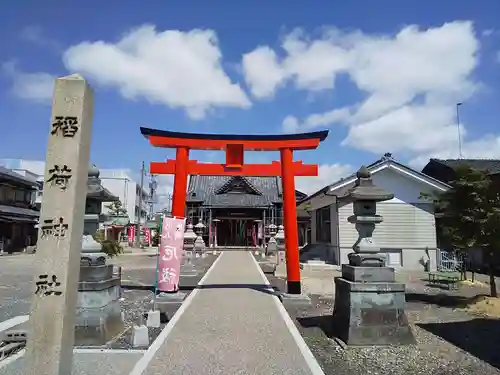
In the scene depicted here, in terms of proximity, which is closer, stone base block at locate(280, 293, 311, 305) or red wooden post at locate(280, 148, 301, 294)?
stone base block at locate(280, 293, 311, 305)

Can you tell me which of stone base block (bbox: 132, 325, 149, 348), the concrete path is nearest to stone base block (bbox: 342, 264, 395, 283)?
the concrete path

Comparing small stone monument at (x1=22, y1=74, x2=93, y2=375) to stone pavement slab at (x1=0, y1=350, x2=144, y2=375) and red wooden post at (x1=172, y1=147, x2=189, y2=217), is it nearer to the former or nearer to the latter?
stone pavement slab at (x1=0, y1=350, x2=144, y2=375)

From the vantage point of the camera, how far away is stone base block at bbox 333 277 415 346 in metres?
7.24

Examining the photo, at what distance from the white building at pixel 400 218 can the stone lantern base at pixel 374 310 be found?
13478 millimetres

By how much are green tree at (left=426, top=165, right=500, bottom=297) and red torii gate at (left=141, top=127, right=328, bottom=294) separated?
4189 mm

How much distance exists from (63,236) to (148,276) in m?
15.9

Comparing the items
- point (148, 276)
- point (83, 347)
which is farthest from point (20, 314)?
point (148, 276)

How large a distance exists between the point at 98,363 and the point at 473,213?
1009 centimetres

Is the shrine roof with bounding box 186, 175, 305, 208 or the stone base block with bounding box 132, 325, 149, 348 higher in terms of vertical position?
the shrine roof with bounding box 186, 175, 305, 208

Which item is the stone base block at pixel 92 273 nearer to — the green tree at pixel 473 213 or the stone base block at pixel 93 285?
the stone base block at pixel 93 285

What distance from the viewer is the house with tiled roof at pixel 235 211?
142ft

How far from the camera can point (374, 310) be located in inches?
290

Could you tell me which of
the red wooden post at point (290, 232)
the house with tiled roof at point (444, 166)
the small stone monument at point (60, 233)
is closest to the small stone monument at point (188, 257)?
the red wooden post at point (290, 232)

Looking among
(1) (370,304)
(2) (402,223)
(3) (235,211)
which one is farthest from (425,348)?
(3) (235,211)
